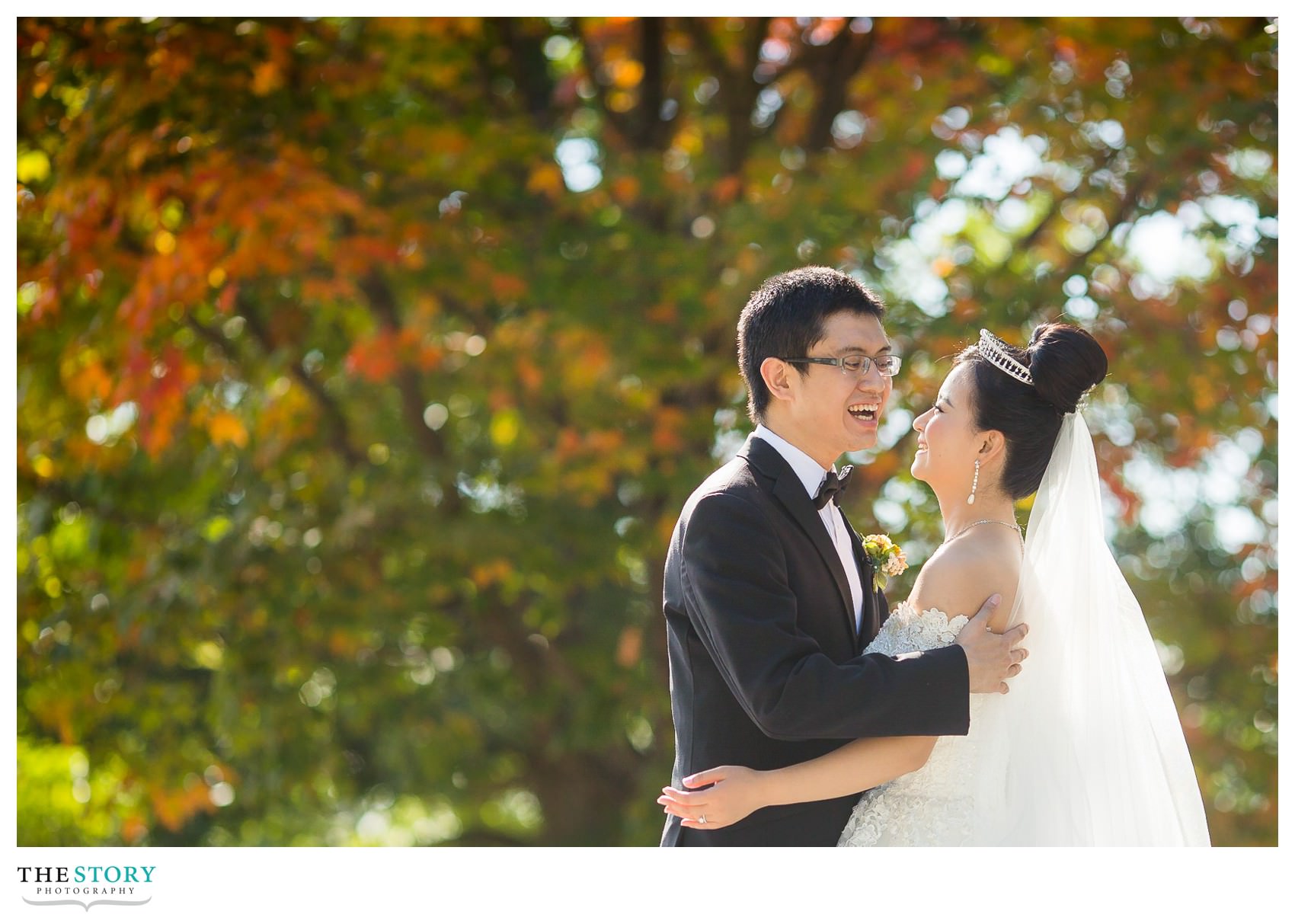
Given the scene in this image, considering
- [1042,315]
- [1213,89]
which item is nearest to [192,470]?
[1042,315]

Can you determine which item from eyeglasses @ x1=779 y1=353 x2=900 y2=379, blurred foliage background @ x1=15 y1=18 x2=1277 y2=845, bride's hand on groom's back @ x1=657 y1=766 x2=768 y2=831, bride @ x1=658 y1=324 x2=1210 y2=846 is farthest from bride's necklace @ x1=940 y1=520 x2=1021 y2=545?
blurred foliage background @ x1=15 y1=18 x2=1277 y2=845

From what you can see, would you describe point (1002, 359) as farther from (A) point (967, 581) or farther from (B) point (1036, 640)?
(B) point (1036, 640)

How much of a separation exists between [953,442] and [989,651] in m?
0.49

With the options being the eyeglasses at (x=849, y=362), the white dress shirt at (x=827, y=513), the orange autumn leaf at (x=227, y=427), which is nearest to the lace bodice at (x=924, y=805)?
the white dress shirt at (x=827, y=513)

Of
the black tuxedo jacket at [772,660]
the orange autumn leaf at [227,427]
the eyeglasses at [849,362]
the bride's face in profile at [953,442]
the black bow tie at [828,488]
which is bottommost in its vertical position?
the black tuxedo jacket at [772,660]

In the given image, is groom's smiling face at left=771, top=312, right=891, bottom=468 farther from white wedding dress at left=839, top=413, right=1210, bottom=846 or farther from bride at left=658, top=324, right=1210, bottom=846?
white wedding dress at left=839, top=413, right=1210, bottom=846

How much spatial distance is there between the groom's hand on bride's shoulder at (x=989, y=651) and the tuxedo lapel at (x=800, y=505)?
25cm

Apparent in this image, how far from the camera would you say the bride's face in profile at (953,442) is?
9.14 ft

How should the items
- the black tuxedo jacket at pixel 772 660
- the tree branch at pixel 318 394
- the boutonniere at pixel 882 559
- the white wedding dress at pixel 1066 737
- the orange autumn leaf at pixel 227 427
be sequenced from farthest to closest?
the tree branch at pixel 318 394 < the orange autumn leaf at pixel 227 427 < the boutonniere at pixel 882 559 < the white wedding dress at pixel 1066 737 < the black tuxedo jacket at pixel 772 660

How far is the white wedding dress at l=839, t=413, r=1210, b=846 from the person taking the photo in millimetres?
2746

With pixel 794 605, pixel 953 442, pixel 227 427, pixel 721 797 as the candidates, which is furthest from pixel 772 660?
pixel 227 427

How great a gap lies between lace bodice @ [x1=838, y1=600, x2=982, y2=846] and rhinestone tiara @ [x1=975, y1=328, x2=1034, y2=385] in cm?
A: 56

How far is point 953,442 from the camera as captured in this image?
2.79m

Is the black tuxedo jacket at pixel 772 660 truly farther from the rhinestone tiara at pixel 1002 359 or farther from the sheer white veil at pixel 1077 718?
the rhinestone tiara at pixel 1002 359
